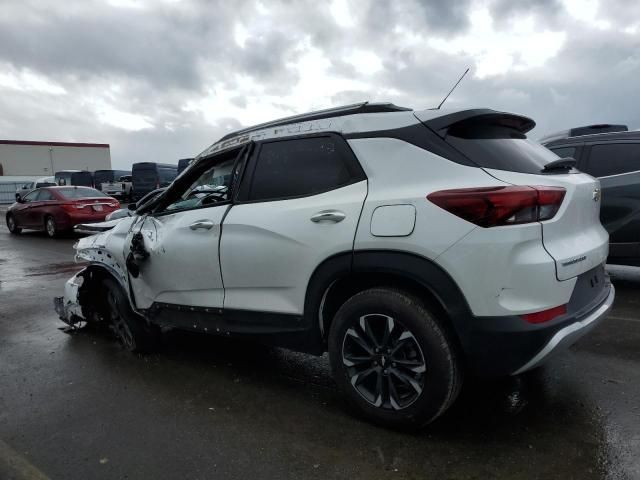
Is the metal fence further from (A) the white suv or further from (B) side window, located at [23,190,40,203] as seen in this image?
(A) the white suv

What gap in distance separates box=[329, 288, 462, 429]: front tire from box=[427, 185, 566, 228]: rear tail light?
535 millimetres

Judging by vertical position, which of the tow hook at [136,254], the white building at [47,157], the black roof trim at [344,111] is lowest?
the tow hook at [136,254]

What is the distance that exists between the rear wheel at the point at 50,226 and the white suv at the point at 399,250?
11.5 m

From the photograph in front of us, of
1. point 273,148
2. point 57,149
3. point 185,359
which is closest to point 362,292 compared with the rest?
point 273,148

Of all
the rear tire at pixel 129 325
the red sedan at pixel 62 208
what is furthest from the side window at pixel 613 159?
the red sedan at pixel 62 208

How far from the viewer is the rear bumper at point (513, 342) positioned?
234 cm

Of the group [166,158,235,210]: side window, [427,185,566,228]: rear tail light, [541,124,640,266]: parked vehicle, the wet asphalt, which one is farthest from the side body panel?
[541,124,640,266]: parked vehicle

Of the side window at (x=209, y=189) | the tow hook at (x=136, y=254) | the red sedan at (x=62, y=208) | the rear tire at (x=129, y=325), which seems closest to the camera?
the side window at (x=209, y=189)

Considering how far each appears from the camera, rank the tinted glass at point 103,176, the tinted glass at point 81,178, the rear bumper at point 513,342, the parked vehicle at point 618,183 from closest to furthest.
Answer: the rear bumper at point 513,342 < the parked vehicle at point 618,183 < the tinted glass at point 103,176 < the tinted glass at point 81,178

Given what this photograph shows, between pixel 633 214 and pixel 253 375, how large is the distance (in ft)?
14.8

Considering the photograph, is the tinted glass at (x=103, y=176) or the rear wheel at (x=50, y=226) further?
the tinted glass at (x=103, y=176)

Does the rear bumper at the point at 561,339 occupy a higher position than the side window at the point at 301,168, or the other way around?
the side window at the point at 301,168

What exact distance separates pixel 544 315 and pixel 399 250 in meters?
0.77

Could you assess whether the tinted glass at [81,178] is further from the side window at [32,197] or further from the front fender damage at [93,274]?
the front fender damage at [93,274]
